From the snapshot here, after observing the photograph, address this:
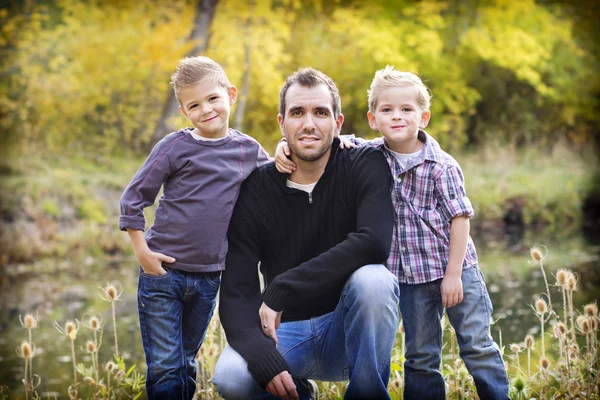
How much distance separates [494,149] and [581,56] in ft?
10.3

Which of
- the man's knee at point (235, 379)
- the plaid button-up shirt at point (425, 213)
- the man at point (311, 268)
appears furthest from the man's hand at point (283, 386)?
the plaid button-up shirt at point (425, 213)

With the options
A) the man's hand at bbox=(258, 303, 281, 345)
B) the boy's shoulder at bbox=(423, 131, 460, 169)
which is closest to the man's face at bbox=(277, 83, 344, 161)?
the boy's shoulder at bbox=(423, 131, 460, 169)

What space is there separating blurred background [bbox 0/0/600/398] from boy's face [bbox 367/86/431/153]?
18.7 ft

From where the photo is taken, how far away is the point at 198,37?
36.7ft

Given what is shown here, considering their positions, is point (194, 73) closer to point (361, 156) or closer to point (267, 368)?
point (361, 156)

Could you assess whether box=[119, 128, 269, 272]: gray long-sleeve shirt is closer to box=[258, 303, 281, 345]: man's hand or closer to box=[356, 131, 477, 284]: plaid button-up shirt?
box=[258, 303, 281, 345]: man's hand

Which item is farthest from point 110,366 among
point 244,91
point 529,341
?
point 244,91

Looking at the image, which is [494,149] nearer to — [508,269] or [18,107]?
[508,269]

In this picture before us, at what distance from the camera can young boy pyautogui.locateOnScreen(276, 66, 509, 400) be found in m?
2.43

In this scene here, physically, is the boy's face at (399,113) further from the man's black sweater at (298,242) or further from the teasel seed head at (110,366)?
the teasel seed head at (110,366)

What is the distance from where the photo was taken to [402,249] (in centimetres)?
249

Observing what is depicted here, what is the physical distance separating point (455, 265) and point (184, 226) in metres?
1.00

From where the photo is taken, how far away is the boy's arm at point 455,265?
2371 mm

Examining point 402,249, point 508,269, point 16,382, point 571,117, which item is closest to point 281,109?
point 402,249
